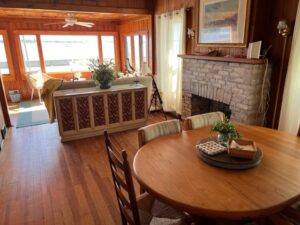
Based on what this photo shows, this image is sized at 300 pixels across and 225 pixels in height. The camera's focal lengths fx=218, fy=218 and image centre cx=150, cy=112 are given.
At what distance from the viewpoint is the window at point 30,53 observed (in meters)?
6.79

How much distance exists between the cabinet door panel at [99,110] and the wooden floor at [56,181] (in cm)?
30

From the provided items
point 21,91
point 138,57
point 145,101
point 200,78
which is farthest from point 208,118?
point 21,91

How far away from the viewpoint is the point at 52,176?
273 cm

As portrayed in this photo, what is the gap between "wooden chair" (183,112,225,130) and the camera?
2.19 meters

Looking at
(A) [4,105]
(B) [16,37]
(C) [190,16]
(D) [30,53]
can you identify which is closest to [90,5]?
(C) [190,16]

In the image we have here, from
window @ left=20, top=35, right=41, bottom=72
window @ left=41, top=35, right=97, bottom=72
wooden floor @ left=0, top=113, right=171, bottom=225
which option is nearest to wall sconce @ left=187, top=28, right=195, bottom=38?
wooden floor @ left=0, top=113, right=171, bottom=225

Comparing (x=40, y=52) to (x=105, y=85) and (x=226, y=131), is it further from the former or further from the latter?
(x=226, y=131)

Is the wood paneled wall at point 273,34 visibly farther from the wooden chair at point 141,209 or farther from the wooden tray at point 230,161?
the wooden chair at point 141,209

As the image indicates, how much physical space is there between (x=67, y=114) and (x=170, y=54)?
247cm

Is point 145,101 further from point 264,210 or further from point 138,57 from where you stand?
point 264,210

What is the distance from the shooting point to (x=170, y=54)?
4.71 meters

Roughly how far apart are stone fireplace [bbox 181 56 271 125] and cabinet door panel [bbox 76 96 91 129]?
1.95 metres

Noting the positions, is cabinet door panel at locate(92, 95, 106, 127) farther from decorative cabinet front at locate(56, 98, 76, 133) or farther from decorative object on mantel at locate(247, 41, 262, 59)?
decorative object on mantel at locate(247, 41, 262, 59)

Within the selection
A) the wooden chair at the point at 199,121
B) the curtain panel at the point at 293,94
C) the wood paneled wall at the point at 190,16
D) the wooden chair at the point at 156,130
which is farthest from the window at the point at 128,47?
the wooden chair at the point at 156,130
